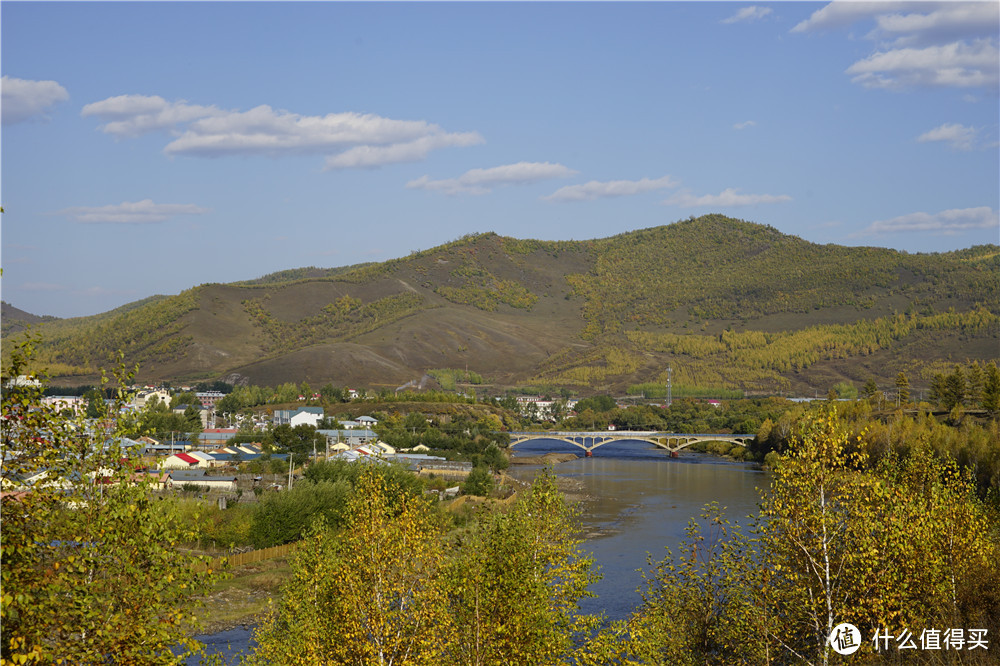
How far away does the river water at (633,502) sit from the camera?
119ft

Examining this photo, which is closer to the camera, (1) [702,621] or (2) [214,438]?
(1) [702,621]

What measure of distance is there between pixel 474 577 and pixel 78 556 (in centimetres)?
676

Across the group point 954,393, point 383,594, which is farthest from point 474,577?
point 954,393

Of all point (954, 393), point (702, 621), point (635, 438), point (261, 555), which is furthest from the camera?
point (635, 438)

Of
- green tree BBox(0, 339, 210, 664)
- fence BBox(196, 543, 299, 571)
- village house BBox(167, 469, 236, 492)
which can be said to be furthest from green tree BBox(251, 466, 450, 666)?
village house BBox(167, 469, 236, 492)

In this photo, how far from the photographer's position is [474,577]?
14562mm

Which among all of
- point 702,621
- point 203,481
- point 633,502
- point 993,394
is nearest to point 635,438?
point 993,394

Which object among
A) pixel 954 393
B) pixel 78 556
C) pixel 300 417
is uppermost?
pixel 78 556

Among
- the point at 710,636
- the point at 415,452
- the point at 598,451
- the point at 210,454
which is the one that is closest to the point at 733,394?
the point at 598,451

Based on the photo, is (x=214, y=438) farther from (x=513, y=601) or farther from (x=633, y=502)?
(x=513, y=601)

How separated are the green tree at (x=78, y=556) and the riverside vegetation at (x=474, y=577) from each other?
3 centimetres

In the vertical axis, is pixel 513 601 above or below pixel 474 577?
below

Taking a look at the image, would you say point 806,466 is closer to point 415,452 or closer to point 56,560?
point 56,560

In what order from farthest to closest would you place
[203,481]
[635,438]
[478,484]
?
[635,438] → [478,484] → [203,481]
